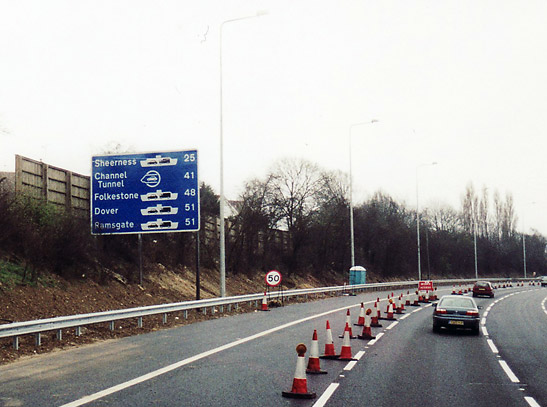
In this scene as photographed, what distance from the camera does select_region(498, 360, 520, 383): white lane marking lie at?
1130 centimetres

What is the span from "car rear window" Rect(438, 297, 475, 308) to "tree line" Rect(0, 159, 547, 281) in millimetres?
13829

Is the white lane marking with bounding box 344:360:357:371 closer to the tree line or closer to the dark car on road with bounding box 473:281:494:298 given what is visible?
the tree line

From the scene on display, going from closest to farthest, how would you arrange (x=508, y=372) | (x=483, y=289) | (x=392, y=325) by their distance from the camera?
(x=508, y=372) < (x=392, y=325) < (x=483, y=289)

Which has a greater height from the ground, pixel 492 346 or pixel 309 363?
pixel 309 363

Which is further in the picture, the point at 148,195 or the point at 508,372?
the point at 148,195

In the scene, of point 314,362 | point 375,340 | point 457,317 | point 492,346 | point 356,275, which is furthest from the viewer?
point 356,275

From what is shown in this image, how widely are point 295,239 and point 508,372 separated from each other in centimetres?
4222

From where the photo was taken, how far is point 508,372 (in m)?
12.2

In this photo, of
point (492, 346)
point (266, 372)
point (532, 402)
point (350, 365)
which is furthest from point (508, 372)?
point (492, 346)

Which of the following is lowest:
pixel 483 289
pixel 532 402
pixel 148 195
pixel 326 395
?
pixel 483 289

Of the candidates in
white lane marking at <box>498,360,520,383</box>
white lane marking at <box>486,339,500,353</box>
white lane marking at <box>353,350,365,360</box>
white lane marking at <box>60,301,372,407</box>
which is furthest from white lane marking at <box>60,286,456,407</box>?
white lane marking at <box>498,360,520,383</box>

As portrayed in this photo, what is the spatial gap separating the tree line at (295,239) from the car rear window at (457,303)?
13.8m

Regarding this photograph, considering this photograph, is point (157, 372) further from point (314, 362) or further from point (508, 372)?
point (508, 372)

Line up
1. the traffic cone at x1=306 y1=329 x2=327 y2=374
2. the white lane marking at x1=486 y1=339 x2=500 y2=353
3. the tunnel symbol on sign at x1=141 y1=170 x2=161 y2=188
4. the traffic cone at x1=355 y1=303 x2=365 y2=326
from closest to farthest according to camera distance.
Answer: the traffic cone at x1=306 y1=329 x2=327 y2=374
the white lane marking at x1=486 y1=339 x2=500 y2=353
the traffic cone at x1=355 y1=303 x2=365 y2=326
the tunnel symbol on sign at x1=141 y1=170 x2=161 y2=188
